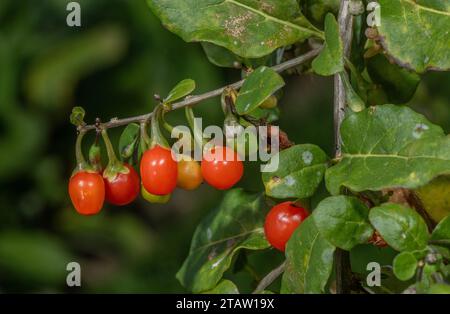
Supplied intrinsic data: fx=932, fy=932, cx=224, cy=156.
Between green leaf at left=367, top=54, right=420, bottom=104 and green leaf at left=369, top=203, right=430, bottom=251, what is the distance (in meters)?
0.39

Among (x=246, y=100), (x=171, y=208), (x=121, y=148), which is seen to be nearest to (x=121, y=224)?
(x=171, y=208)

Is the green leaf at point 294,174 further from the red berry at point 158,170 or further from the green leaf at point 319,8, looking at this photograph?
the green leaf at point 319,8

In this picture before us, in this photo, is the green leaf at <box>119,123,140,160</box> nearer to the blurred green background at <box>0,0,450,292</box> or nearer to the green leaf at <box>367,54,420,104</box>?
the green leaf at <box>367,54,420,104</box>

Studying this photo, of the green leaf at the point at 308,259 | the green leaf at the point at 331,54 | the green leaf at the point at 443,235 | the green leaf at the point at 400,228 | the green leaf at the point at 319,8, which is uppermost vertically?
the green leaf at the point at 319,8

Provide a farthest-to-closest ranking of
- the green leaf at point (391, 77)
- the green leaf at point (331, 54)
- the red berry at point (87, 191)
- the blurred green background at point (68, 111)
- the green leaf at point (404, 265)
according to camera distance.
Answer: the blurred green background at point (68, 111) → the green leaf at point (391, 77) → the red berry at point (87, 191) → the green leaf at point (331, 54) → the green leaf at point (404, 265)

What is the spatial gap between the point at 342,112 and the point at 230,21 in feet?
0.82

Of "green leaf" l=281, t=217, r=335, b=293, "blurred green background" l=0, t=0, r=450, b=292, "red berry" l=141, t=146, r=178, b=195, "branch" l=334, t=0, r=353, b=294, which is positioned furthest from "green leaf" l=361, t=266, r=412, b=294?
"blurred green background" l=0, t=0, r=450, b=292

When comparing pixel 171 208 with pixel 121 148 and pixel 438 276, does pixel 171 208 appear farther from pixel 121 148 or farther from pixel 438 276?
pixel 438 276

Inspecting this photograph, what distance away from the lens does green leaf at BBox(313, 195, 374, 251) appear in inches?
53.0

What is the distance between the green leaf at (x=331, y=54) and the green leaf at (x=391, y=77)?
0.22 m

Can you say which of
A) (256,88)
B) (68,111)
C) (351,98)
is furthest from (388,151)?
(68,111)

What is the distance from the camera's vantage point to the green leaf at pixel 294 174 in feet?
4.66

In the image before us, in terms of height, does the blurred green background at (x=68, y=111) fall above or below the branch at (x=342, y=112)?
below

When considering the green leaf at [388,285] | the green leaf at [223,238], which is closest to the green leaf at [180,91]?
the green leaf at [223,238]
